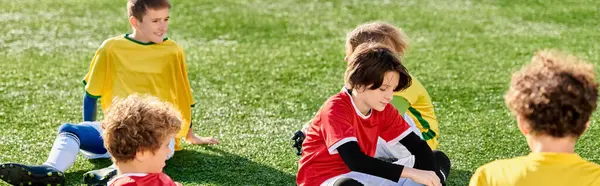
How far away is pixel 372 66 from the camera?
409cm

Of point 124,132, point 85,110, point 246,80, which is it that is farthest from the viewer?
point 246,80

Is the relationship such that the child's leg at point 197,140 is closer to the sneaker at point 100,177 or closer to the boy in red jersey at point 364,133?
the sneaker at point 100,177

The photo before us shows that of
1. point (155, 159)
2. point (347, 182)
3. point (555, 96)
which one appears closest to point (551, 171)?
point (555, 96)

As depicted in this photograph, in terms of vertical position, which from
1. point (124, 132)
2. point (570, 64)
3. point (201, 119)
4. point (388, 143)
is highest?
point (570, 64)

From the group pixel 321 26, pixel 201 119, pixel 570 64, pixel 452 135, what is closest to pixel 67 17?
pixel 321 26

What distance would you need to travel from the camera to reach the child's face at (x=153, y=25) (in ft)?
17.2

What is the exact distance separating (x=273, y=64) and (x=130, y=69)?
245 centimetres

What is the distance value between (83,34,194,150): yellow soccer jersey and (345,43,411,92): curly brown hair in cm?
155

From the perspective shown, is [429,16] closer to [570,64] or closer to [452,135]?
[452,135]

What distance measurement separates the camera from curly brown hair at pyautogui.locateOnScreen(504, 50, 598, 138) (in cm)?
301

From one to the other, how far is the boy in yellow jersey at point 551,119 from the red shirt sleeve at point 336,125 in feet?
3.51

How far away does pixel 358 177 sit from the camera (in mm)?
4250

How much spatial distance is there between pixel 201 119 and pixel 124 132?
9.09 feet

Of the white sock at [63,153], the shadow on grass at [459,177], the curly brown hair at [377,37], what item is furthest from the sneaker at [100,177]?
the shadow on grass at [459,177]
